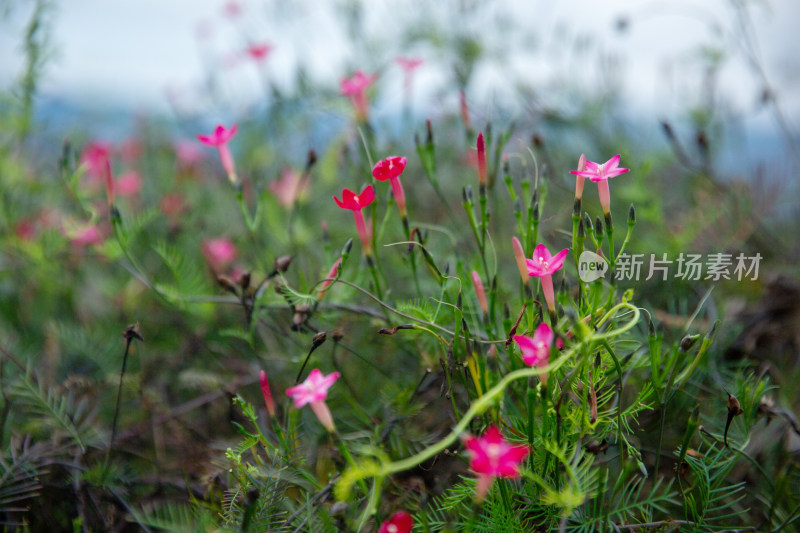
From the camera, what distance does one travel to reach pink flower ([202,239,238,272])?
→ 1.26 meters

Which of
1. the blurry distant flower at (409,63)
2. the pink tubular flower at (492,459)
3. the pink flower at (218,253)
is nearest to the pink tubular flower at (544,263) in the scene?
the pink tubular flower at (492,459)

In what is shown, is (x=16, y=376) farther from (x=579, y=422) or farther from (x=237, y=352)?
(x=579, y=422)

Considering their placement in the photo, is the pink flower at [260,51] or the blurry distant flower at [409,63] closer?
the blurry distant flower at [409,63]

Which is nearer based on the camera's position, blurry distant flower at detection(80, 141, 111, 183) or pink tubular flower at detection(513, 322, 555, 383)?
→ pink tubular flower at detection(513, 322, 555, 383)

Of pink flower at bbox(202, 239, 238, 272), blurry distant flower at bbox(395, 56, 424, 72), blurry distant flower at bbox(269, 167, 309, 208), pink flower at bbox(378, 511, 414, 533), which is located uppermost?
blurry distant flower at bbox(395, 56, 424, 72)

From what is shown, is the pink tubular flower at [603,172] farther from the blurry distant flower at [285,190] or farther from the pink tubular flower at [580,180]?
the blurry distant flower at [285,190]

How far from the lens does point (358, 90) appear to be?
1.03 metres

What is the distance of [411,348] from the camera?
917 millimetres

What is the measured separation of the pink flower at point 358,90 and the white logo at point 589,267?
54 cm

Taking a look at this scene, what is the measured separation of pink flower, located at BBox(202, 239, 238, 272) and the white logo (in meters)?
0.84

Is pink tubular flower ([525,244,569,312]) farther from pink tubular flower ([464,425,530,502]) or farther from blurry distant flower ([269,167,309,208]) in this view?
blurry distant flower ([269,167,309,208])

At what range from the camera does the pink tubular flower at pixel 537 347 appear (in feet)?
1.79

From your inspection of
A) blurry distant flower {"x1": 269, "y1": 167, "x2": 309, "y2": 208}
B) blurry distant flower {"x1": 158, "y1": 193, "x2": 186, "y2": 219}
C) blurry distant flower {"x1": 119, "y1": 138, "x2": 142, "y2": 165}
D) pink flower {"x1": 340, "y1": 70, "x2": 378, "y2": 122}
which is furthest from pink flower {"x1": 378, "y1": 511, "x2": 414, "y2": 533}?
blurry distant flower {"x1": 119, "y1": 138, "x2": 142, "y2": 165}

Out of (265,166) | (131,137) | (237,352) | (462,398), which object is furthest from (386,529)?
(131,137)
